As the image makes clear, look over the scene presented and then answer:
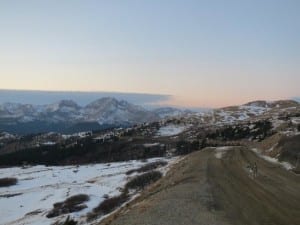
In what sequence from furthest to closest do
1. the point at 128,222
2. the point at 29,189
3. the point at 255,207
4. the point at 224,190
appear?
the point at 29,189 < the point at 224,190 < the point at 255,207 < the point at 128,222

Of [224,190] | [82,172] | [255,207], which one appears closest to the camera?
[255,207]

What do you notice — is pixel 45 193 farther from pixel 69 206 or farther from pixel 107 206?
pixel 107 206

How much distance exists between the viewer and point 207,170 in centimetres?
6750

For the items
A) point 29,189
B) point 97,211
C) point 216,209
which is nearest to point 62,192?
point 29,189

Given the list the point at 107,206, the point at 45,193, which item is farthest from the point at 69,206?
the point at 45,193

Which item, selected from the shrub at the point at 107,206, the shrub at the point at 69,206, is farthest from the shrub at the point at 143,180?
the shrub at the point at 69,206

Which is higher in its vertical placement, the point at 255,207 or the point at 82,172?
the point at 255,207

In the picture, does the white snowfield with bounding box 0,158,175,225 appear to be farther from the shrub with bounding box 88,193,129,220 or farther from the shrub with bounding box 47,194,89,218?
the shrub with bounding box 88,193,129,220

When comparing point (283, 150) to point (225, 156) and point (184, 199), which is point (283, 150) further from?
point (184, 199)

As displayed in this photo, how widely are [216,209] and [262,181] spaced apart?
2732cm

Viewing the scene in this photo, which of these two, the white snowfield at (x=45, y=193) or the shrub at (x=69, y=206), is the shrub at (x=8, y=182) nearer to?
the white snowfield at (x=45, y=193)

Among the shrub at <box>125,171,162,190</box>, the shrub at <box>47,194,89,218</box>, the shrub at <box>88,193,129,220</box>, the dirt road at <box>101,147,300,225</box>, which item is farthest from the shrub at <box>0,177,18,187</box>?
the dirt road at <box>101,147,300,225</box>

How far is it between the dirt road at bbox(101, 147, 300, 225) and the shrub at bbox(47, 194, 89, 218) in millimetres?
20342

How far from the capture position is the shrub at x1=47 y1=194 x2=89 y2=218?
72.8 m
